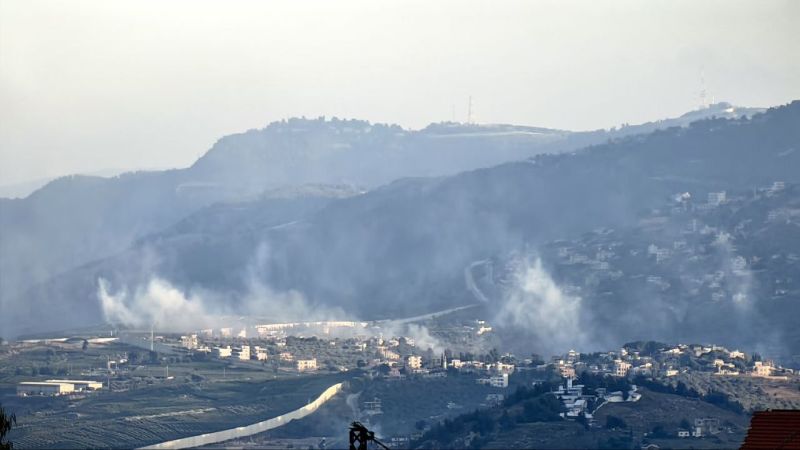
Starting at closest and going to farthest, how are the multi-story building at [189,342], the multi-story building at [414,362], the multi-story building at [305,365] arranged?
the multi-story building at [414,362] → the multi-story building at [305,365] → the multi-story building at [189,342]

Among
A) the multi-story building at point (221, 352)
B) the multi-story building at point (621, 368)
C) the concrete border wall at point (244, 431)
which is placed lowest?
the concrete border wall at point (244, 431)

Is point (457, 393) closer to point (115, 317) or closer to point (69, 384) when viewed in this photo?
point (69, 384)

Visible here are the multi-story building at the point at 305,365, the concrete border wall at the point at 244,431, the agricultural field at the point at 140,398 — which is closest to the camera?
the concrete border wall at the point at 244,431

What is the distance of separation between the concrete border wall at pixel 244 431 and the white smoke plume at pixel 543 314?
4139 cm

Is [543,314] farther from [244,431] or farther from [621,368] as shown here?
[244,431]

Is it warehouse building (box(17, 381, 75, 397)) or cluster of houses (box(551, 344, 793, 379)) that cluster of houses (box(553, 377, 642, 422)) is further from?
warehouse building (box(17, 381, 75, 397))

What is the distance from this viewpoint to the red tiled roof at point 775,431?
38.0 metres

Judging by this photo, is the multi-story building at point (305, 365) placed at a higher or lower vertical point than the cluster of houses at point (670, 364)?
lower

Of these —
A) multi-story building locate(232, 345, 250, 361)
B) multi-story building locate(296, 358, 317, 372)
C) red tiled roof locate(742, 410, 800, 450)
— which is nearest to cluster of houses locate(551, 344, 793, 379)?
multi-story building locate(296, 358, 317, 372)

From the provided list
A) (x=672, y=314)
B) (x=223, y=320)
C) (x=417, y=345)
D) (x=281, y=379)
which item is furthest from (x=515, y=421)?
(x=223, y=320)

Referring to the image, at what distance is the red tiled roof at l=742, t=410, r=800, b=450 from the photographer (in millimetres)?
38000

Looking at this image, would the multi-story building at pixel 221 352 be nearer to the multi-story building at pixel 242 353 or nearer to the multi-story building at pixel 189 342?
the multi-story building at pixel 242 353

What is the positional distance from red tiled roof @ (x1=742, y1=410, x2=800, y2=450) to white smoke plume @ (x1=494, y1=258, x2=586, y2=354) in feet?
434

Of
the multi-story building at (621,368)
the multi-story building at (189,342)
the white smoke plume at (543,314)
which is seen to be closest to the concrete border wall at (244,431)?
the multi-story building at (621,368)
